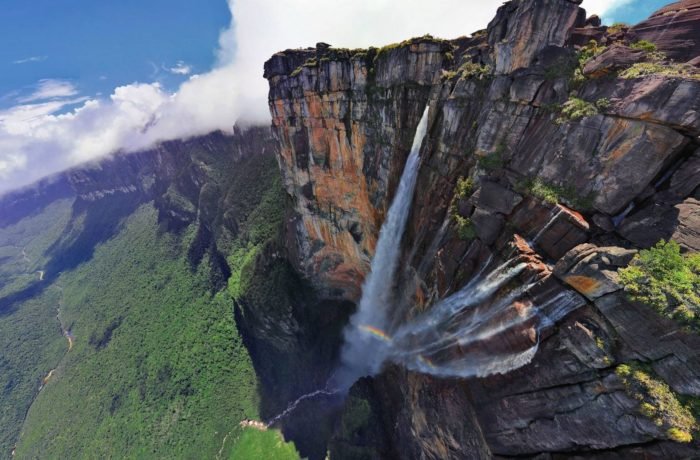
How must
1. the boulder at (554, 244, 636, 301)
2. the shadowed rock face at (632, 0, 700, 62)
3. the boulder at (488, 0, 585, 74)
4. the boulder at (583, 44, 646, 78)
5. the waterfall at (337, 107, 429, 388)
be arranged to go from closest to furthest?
the boulder at (554, 244, 636, 301)
the shadowed rock face at (632, 0, 700, 62)
the boulder at (583, 44, 646, 78)
the boulder at (488, 0, 585, 74)
the waterfall at (337, 107, 429, 388)

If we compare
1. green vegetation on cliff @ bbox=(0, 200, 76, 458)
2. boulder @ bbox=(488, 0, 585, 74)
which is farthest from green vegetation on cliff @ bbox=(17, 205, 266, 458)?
boulder @ bbox=(488, 0, 585, 74)

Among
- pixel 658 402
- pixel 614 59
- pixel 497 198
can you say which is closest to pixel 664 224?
pixel 658 402

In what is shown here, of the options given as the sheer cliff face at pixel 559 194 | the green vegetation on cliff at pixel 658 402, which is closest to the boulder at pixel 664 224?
the sheer cliff face at pixel 559 194

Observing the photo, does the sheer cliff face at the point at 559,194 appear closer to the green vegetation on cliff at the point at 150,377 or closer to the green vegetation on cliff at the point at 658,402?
the green vegetation on cliff at the point at 658,402

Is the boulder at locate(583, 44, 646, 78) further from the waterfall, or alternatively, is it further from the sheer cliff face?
the waterfall

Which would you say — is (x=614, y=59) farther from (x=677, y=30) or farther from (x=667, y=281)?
(x=667, y=281)

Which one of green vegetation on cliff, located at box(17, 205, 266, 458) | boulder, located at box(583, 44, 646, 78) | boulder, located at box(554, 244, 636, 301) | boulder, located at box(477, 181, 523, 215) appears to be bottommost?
green vegetation on cliff, located at box(17, 205, 266, 458)

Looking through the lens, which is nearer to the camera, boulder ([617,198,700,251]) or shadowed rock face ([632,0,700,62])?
boulder ([617,198,700,251])

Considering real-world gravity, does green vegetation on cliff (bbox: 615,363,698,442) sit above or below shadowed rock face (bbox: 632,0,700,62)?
below

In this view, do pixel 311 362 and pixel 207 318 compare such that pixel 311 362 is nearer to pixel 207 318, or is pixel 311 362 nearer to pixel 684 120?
pixel 207 318
